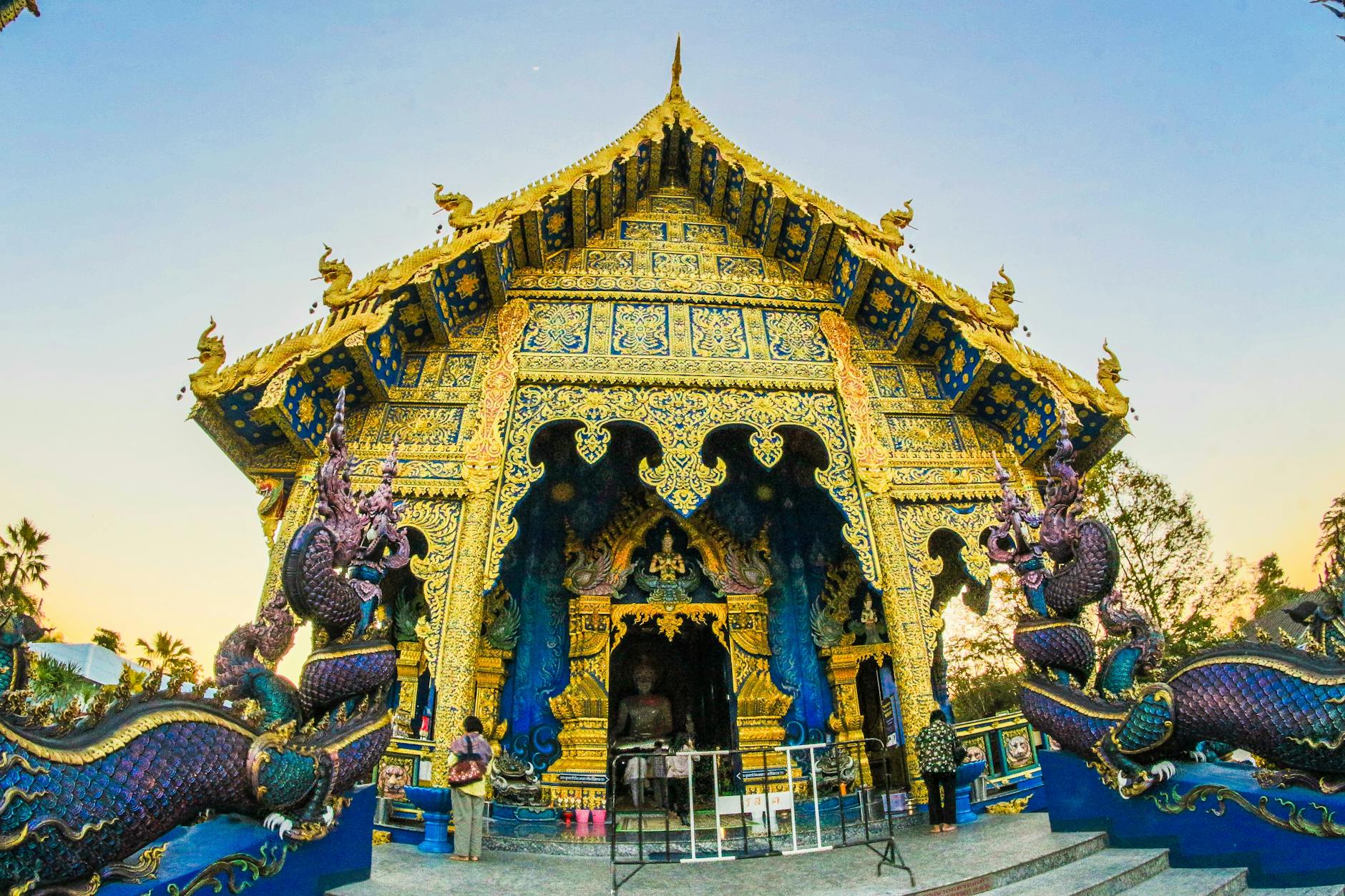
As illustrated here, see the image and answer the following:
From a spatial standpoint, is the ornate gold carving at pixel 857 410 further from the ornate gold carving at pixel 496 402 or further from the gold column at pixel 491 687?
the gold column at pixel 491 687

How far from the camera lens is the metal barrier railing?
436 cm

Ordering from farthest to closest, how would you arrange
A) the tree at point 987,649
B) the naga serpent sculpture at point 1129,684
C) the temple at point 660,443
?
the tree at point 987,649 → the temple at point 660,443 → the naga serpent sculpture at point 1129,684

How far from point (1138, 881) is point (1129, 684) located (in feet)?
3.86

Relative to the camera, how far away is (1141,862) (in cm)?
393

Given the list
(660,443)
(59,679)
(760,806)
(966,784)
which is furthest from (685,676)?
(59,679)

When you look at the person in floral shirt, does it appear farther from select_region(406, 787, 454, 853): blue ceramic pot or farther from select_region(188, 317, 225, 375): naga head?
select_region(188, 317, 225, 375): naga head

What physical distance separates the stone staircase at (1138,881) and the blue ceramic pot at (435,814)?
3899mm

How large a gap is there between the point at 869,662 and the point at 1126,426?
3.98m

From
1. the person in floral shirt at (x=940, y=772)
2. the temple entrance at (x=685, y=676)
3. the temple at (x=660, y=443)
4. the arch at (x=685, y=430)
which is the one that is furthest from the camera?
the temple entrance at (x=685, y=676)

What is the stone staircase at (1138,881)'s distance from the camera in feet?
11.7

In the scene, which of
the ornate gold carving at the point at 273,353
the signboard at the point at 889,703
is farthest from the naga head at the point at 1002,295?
the ornate gold carving at the point at 273,353

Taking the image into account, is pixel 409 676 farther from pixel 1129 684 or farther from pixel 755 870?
pixel 1129 684

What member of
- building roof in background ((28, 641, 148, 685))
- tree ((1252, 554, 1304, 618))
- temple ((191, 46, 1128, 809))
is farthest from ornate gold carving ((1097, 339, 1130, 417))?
building roof in background ((28, 641, 148, 685))

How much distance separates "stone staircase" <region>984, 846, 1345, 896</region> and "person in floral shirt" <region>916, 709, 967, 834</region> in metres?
1.58
